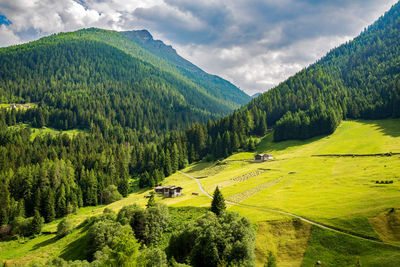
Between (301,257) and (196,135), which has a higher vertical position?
(196,135)

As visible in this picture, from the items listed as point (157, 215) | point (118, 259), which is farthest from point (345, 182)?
point (118, 259)

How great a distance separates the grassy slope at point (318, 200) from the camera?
Answer: 35.9m

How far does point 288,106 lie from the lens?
616 feet

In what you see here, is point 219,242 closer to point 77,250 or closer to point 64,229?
point 77,250

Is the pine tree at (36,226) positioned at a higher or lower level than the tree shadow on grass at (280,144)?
lower

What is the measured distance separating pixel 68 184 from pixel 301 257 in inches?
4059

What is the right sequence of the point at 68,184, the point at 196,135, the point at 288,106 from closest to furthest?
the point at 68,184 → the point at 196,135 → the point at 288,106

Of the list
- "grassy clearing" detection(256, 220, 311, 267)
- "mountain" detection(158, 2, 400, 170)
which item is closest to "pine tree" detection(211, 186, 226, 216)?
"grassy clearing" detection(256, 220, 311, 267)

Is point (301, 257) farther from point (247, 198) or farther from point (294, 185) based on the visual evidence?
point (294, 185)

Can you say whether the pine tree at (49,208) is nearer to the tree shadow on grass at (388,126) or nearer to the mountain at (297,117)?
the mountain at (297,117)

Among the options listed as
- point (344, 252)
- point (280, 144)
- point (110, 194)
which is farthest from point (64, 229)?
point (280, 144)

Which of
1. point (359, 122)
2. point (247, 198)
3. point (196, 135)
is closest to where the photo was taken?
point (247, 198)

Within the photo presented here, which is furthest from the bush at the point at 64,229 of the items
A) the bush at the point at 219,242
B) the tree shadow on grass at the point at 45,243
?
the bush at the point at 219,242

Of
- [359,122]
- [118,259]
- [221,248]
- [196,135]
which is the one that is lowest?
[221,248]
